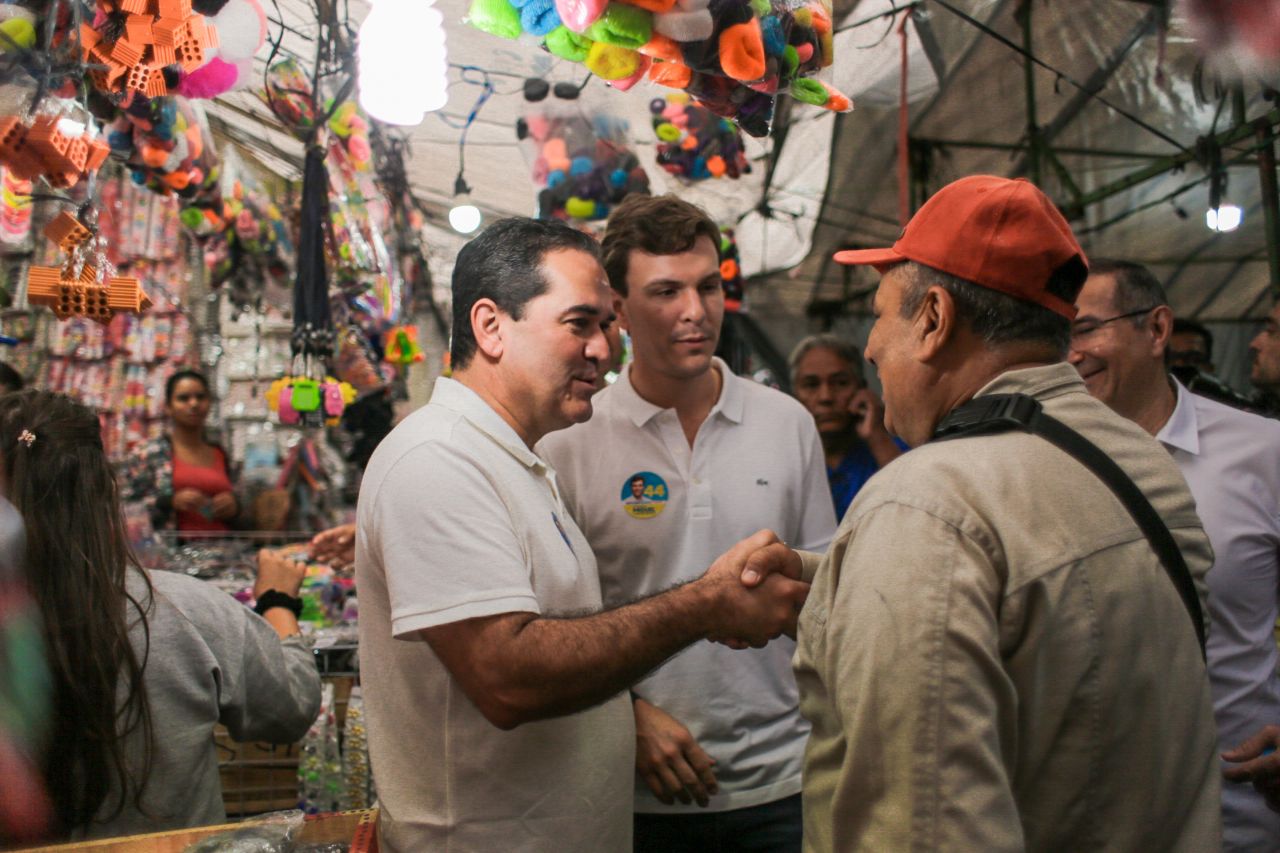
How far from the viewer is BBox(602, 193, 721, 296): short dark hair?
7.23 ft

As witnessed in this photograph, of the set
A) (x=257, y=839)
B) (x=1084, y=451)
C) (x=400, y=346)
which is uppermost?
(x=400, y=346)

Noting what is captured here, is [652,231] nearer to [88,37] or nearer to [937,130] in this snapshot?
[88,37]

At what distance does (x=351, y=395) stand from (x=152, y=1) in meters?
1.85

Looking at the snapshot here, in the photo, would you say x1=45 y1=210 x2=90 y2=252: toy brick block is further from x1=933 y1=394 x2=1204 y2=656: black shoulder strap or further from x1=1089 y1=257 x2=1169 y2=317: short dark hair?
x1=1089 y1=257 x2=1169 y2=317: short dark hair

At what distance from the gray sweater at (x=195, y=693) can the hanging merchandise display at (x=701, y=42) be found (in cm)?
116

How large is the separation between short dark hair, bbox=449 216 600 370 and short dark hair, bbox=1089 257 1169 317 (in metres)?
1.27

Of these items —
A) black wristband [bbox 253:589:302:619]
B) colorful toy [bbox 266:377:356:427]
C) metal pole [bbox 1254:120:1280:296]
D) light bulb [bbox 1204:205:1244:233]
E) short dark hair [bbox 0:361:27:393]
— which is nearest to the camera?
black wristband [bbox 253:589:302:619]

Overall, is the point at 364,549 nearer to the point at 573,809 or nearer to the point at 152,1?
the point at 573,809

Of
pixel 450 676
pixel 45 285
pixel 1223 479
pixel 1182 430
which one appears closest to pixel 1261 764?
pixel 1223 479

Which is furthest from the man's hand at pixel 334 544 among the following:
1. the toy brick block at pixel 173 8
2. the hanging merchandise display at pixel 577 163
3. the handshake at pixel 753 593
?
the hanging merchandise display at pixel 577 163

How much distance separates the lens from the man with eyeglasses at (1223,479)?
2.00 m

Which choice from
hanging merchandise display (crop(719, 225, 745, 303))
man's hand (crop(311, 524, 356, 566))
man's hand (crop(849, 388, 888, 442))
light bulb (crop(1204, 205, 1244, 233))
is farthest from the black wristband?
light bulb (crop(1204, 205, 1244, 233))

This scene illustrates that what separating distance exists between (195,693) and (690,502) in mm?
1007

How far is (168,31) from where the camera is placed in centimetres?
187
